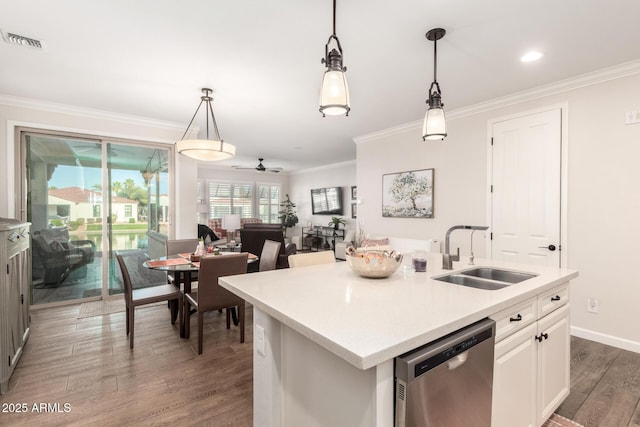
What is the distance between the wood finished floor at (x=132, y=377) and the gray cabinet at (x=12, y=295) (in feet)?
0.53

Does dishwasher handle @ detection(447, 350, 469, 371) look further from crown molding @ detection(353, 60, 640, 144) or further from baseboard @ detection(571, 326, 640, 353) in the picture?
crown molding @ detection(353, 60, 640, 144)

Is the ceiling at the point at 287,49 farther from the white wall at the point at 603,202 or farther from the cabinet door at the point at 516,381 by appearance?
the cabinet door at the point at 516,381

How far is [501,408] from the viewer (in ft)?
4.59

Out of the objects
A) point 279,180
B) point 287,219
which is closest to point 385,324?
point 287,219

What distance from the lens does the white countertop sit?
937mm

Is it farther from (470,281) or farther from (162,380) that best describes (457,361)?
(162,380)

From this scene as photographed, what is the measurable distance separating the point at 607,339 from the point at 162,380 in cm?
403

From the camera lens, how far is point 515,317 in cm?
145

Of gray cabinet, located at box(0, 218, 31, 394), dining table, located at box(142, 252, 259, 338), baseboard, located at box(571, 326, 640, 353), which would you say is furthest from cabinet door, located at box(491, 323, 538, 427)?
gray cabinet, located at box(0, 218, 31, 394)

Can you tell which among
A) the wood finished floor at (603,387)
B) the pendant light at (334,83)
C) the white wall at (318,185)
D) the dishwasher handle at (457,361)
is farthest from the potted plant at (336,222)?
the dishwasher handle at (457,361)

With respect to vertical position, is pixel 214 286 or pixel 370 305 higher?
pixel 370 305

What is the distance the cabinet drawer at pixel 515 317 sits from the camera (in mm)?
1352

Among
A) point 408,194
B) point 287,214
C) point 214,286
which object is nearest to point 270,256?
point 214,286

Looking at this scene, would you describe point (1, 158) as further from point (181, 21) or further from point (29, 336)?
point (181, 21)
